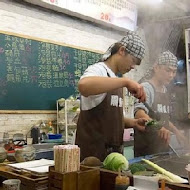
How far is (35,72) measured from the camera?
3.23 metres

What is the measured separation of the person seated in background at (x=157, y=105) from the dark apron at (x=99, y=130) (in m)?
0.39

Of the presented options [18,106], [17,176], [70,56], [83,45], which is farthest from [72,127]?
[17,176]

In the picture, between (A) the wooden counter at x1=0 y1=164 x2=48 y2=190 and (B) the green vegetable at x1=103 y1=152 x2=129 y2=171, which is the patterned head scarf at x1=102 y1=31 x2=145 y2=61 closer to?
(B) the green vegetable at x1=103 y1=152 x2=129 y2=171

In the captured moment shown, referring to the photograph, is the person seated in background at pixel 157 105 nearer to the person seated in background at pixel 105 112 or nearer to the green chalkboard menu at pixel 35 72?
the person seated in background at pixel 105 112

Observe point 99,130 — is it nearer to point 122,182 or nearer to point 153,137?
point 153,137

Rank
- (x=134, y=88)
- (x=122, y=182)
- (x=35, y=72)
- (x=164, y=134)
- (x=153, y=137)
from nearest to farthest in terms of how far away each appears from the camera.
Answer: (x=122, y=182), (x=134, y=88), (x=164, y=134), (x=153, y=137), (x=35, y=72)

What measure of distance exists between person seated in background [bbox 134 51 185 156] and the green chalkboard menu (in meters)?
1.39

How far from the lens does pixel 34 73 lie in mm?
3223

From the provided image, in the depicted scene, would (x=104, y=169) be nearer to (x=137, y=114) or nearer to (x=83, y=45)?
(x=137, y=114)

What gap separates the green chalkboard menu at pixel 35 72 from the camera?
3.00 m

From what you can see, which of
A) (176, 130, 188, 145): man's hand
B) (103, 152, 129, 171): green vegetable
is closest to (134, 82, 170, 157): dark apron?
(176, 130, 188, 145): man's hand

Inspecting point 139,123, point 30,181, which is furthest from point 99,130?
point 30,181

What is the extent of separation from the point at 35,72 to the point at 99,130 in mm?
1742

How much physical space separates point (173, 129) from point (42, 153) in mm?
1162
